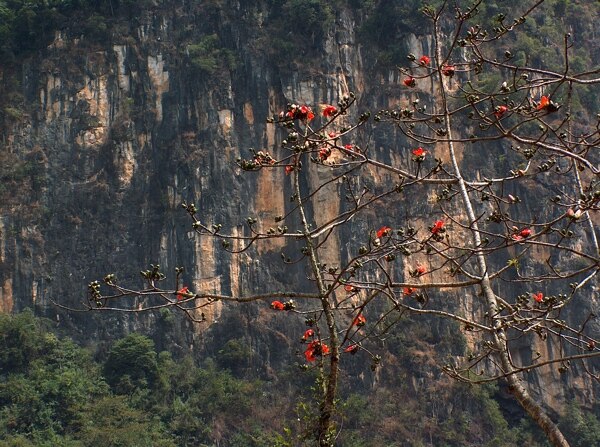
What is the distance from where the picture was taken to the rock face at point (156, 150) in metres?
25.3

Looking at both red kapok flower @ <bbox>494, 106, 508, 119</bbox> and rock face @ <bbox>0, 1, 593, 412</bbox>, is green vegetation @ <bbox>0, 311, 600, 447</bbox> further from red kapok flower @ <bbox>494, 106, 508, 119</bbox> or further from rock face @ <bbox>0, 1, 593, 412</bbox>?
red kapok flower @ <bbox>494, 106, 508, 119</bbox>

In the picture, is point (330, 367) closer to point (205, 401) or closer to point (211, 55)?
point (205, 401)

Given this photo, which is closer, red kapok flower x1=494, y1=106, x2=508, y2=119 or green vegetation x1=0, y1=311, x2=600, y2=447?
red kapok flower x1=494, y1=106, x2=508, y2=119

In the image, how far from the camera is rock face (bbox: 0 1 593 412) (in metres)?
25.3

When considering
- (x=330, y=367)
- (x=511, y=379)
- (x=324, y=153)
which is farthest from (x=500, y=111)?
(x=330, y=367)

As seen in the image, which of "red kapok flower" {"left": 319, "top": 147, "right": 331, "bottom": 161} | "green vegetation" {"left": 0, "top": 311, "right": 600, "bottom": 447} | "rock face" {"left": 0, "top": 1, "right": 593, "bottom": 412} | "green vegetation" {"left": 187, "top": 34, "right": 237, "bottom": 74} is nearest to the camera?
"red kapok flower" {"left": 319, "top": 147, "right": 331, "bottom": 161}

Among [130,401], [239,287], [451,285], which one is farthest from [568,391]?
[451,285]

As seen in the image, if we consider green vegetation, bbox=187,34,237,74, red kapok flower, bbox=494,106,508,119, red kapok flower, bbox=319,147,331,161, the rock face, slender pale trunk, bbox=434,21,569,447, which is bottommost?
slender pale trunk, bbox=434,21,569,447

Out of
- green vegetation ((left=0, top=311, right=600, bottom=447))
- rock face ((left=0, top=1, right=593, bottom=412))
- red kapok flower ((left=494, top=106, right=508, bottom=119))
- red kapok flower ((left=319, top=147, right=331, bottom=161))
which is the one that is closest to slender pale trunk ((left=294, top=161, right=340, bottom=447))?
red kapok flower ((left=319, top=147, right=331, bottom=161))

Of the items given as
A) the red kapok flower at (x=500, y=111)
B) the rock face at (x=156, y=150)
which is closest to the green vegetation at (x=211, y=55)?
the rock face at (x=156, y=150)

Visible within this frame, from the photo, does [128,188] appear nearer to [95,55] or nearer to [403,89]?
[95,55]

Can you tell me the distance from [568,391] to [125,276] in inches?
446

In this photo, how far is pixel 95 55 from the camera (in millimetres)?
27234

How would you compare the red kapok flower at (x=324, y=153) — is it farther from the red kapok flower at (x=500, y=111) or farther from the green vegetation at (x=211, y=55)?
the green vegetation at (x=211, y=55)
